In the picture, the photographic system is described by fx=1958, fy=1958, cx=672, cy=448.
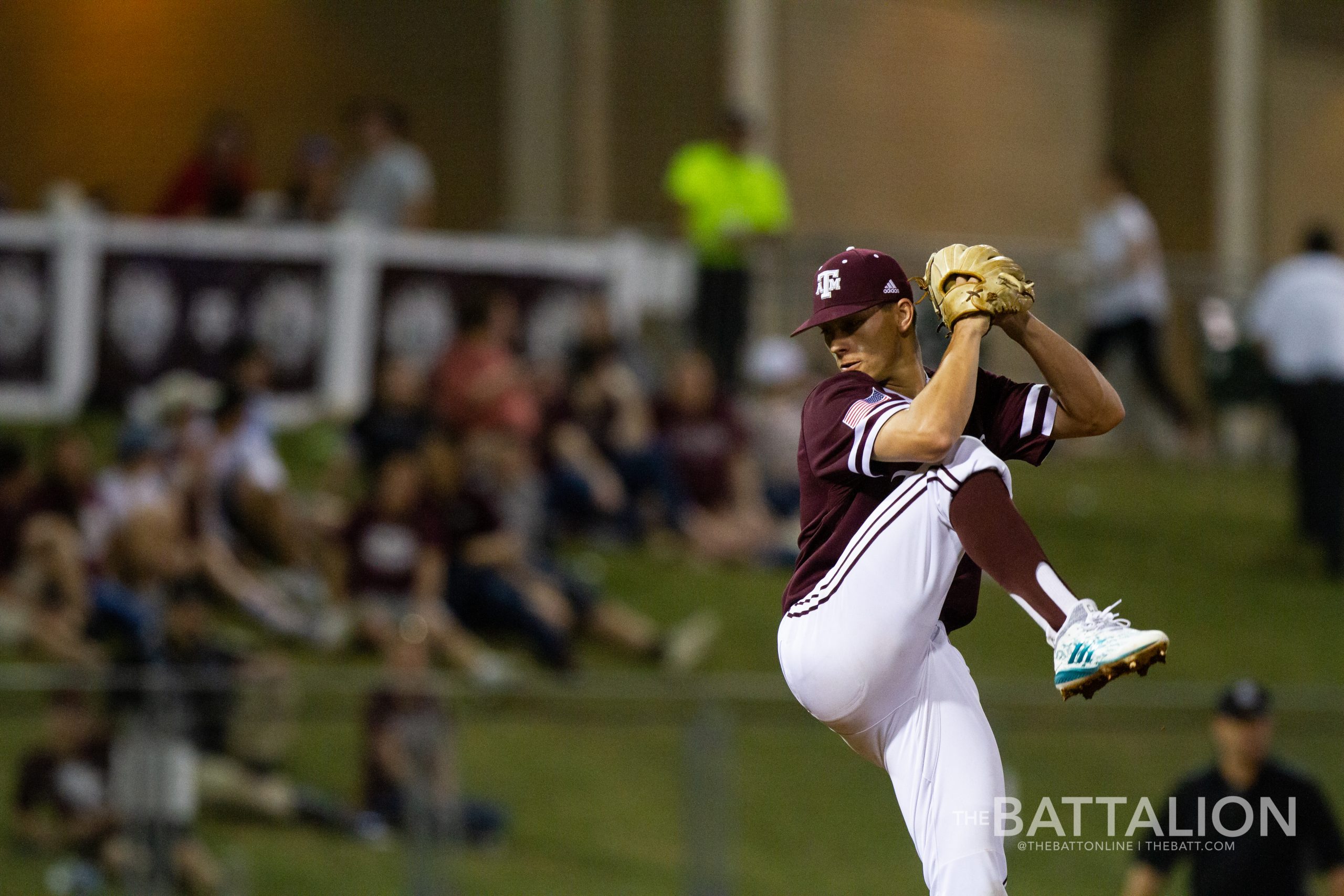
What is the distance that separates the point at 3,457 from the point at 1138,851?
643 cm

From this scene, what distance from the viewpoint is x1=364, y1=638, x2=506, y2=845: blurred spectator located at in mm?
9211

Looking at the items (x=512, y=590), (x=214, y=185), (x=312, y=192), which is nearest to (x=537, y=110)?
(x=312, y=192)

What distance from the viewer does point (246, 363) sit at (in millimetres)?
11523

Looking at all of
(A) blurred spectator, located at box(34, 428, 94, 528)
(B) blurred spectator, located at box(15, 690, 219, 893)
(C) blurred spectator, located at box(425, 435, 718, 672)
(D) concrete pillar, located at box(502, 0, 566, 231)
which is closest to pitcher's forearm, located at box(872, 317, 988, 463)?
(B) blurred spectator, located at box(15, 690, 219, 893)

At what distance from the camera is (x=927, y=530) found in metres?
4.57

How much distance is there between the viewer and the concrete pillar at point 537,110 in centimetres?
2111

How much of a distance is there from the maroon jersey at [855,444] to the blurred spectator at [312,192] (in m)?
10.7

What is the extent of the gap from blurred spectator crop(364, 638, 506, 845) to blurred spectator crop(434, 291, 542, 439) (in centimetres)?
279

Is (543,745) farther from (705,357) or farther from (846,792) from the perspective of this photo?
(705,357)

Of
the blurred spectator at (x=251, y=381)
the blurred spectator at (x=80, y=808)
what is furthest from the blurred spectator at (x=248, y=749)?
the blurred spectator at (x=251, y=381)

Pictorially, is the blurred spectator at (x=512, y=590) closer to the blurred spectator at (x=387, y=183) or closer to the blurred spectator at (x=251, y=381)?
the blurred spectator at (x=251, y=381)

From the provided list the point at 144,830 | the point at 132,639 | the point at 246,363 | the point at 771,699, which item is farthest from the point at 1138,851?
the point at 246,363

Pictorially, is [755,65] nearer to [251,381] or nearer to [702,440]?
[702,440]

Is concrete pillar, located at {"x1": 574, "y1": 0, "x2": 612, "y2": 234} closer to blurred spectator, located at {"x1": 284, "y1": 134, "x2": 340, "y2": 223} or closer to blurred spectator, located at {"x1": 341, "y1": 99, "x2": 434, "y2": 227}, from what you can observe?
blurred spectator, located at {"x1": 284, "y1": 134, "x2": 340, "y2": 223}
